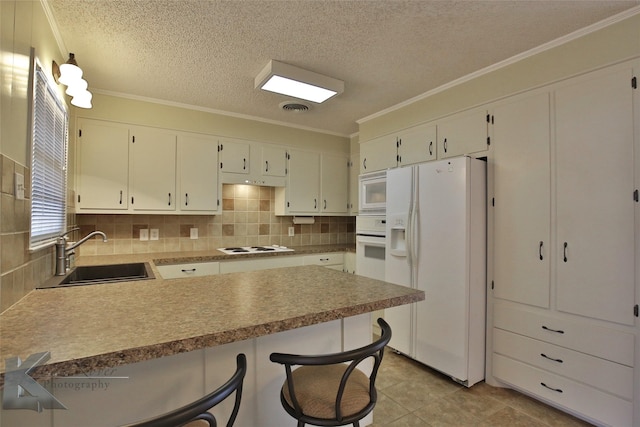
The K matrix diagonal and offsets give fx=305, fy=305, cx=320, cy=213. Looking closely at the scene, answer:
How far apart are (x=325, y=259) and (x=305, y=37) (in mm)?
2432

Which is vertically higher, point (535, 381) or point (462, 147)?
point (462, 147)

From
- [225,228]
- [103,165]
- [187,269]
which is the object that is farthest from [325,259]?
[103,165]

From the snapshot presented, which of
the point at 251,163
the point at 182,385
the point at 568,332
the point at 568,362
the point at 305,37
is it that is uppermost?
the point at 305,37

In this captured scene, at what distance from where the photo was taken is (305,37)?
6.44 feet

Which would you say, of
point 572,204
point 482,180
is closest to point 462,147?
point 482,180

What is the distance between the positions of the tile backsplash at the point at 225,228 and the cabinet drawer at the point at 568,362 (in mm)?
2529

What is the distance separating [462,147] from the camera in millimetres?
2566

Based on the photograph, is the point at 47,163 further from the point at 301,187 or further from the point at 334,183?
the point at 334,183

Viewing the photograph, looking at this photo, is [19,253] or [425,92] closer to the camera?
[19,253]

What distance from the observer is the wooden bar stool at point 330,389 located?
0.94 m

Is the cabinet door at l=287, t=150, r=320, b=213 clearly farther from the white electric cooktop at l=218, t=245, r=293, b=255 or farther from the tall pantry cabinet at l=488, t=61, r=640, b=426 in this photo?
the tall pantry cabinet at l=488, t=61, r=640, b=426

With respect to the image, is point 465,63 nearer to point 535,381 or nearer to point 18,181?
point 535,381

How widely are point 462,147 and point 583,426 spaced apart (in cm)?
203

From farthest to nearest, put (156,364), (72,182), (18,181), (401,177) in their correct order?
(401,177)
(72,182)
(18,181)
(156,364)
